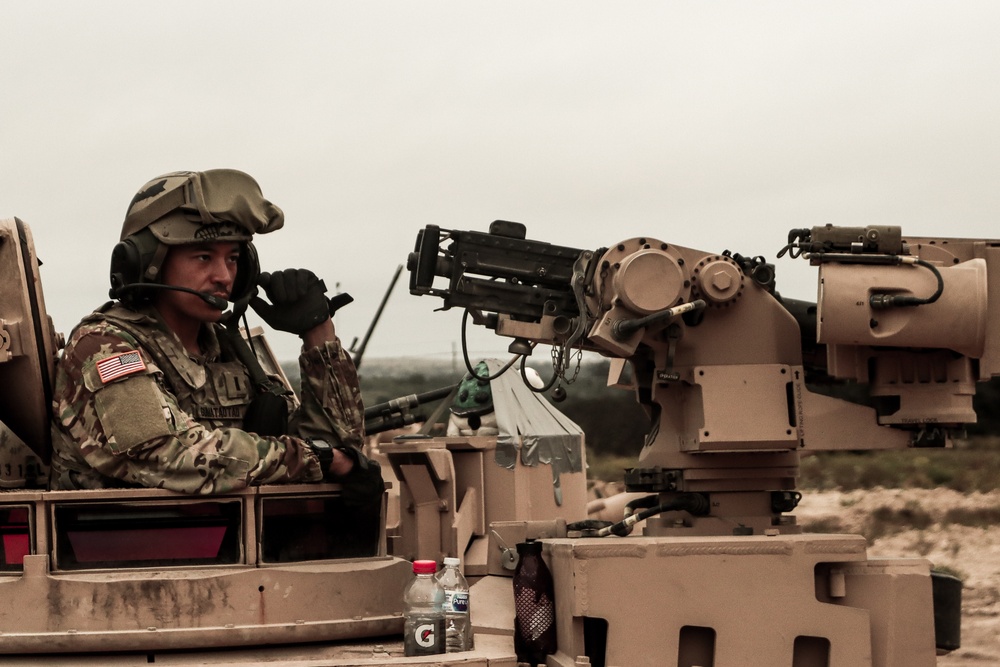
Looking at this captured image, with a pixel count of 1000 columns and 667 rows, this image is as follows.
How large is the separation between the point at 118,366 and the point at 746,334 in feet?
9.38

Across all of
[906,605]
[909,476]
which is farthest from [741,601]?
[909,476]

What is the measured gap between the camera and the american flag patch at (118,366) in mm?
6496

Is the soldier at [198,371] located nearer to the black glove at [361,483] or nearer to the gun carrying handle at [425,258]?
the black glove at [361,483]

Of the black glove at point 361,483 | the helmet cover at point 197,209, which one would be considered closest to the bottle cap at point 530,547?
the black glove at point 361,483

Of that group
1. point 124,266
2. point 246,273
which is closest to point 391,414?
point 246,273

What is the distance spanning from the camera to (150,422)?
6.41m

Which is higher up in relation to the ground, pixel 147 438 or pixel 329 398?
pixel 329 398

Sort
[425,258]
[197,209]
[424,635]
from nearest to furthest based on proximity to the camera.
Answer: [424,635] < [197,209] < [425,258]

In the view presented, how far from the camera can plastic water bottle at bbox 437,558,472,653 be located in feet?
20.1

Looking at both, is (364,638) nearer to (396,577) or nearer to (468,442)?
(396,577)

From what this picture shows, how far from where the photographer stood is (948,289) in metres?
7.04

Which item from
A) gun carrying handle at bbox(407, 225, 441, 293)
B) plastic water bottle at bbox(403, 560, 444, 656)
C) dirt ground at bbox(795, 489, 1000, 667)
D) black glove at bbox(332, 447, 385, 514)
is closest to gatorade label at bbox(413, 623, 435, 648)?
plastic water bottle at bbox(403, 560, 444, 656)

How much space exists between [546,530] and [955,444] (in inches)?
78.1

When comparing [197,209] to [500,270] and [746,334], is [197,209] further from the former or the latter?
[746,334]
